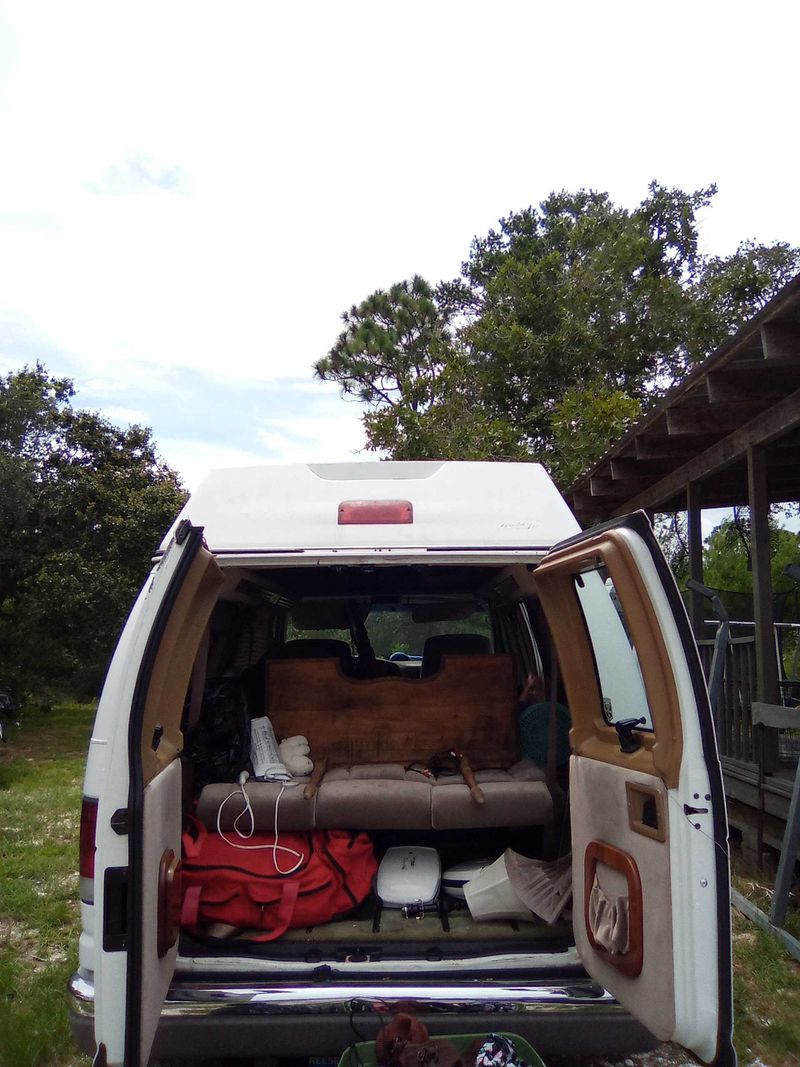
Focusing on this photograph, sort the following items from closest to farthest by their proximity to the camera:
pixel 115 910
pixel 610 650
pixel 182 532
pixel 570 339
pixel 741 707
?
pixel 115 910
pixel 182 532
pixel 610 650
pixel 741 707
pixel 570 339

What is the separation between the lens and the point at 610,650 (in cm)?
308

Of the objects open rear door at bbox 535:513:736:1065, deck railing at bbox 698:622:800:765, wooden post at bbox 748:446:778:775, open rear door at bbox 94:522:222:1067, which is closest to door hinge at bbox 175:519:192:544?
open rear door at bbox 94:522:222:1067

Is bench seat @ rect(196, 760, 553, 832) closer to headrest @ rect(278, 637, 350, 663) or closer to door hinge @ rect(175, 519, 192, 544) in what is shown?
headrest @ rect(278, 637, 350, 663)

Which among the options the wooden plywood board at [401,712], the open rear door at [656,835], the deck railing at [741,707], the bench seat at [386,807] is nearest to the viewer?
the open rear door at [656,835]

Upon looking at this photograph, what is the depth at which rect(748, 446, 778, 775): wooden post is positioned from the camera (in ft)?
19.4

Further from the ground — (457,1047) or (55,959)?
(457,1047)

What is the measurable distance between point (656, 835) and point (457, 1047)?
904 millimetres

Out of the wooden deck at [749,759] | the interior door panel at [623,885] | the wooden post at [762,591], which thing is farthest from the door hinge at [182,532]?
the wooden post at [762,591]

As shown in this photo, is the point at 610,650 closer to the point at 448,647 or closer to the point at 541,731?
the point at 541,731

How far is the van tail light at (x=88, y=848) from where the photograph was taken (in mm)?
2504

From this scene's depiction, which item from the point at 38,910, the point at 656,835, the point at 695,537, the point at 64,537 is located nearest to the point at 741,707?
the point at 695,537

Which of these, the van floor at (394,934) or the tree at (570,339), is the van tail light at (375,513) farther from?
the tree at (570,339)

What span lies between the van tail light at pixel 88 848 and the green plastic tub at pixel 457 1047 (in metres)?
0.86

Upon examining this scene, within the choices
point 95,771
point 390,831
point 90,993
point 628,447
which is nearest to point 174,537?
point 95,771
